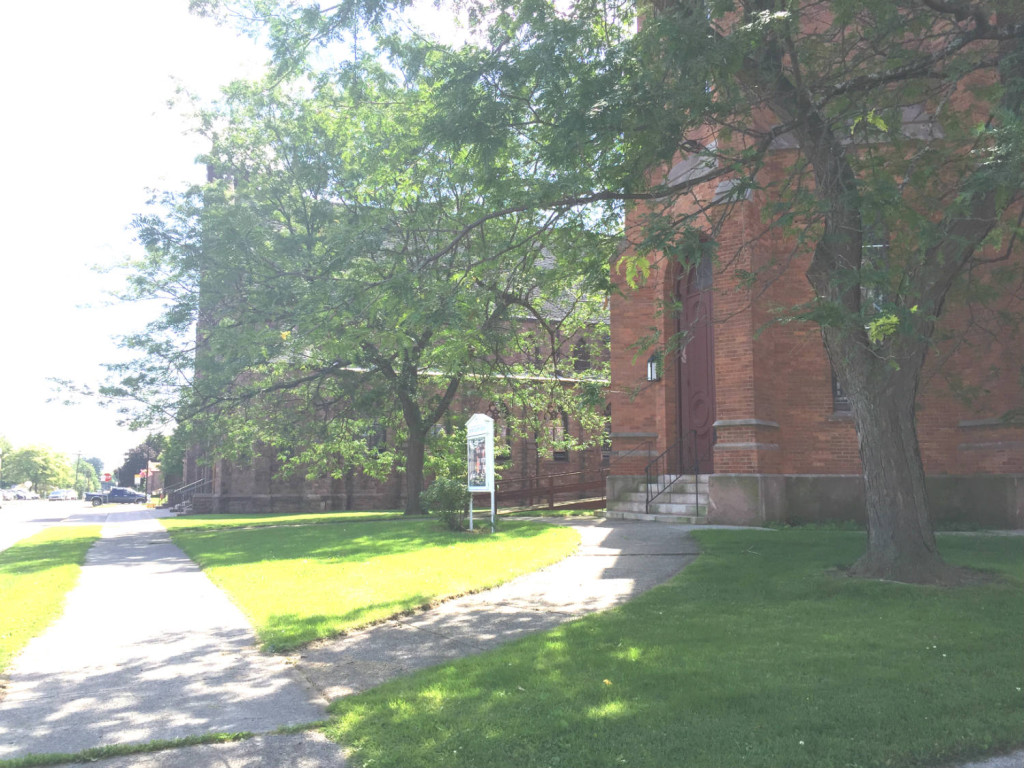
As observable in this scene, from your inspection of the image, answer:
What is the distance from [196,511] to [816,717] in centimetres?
3666

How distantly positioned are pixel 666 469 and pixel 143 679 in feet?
44.8

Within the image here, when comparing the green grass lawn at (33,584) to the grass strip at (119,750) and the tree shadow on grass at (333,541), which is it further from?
the grass strip at (119,750)

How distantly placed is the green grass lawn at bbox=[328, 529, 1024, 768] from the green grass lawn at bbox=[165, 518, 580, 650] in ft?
7.50

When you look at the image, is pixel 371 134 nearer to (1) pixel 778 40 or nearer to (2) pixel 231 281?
(2) pixel 231 281

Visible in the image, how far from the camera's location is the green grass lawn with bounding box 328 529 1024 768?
147 inches

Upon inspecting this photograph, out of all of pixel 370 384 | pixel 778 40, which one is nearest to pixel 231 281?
pixel 370 384

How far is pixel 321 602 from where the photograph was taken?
8.09 metres

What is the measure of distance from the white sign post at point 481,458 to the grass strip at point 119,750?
10577 millimetres

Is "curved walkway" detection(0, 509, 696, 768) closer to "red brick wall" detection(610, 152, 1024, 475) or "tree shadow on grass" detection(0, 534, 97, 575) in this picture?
"tree shadow on grass" detection(0, 534, 97, 575)

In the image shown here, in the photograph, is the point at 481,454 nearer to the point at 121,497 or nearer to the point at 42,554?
the point at 42,554

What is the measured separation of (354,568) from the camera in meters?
10.8

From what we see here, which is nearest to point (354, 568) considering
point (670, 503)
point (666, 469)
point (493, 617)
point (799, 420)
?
point (493, 617)

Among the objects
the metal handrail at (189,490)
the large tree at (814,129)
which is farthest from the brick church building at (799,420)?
the metal handrail at (189,490)

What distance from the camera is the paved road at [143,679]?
14.3 ft
